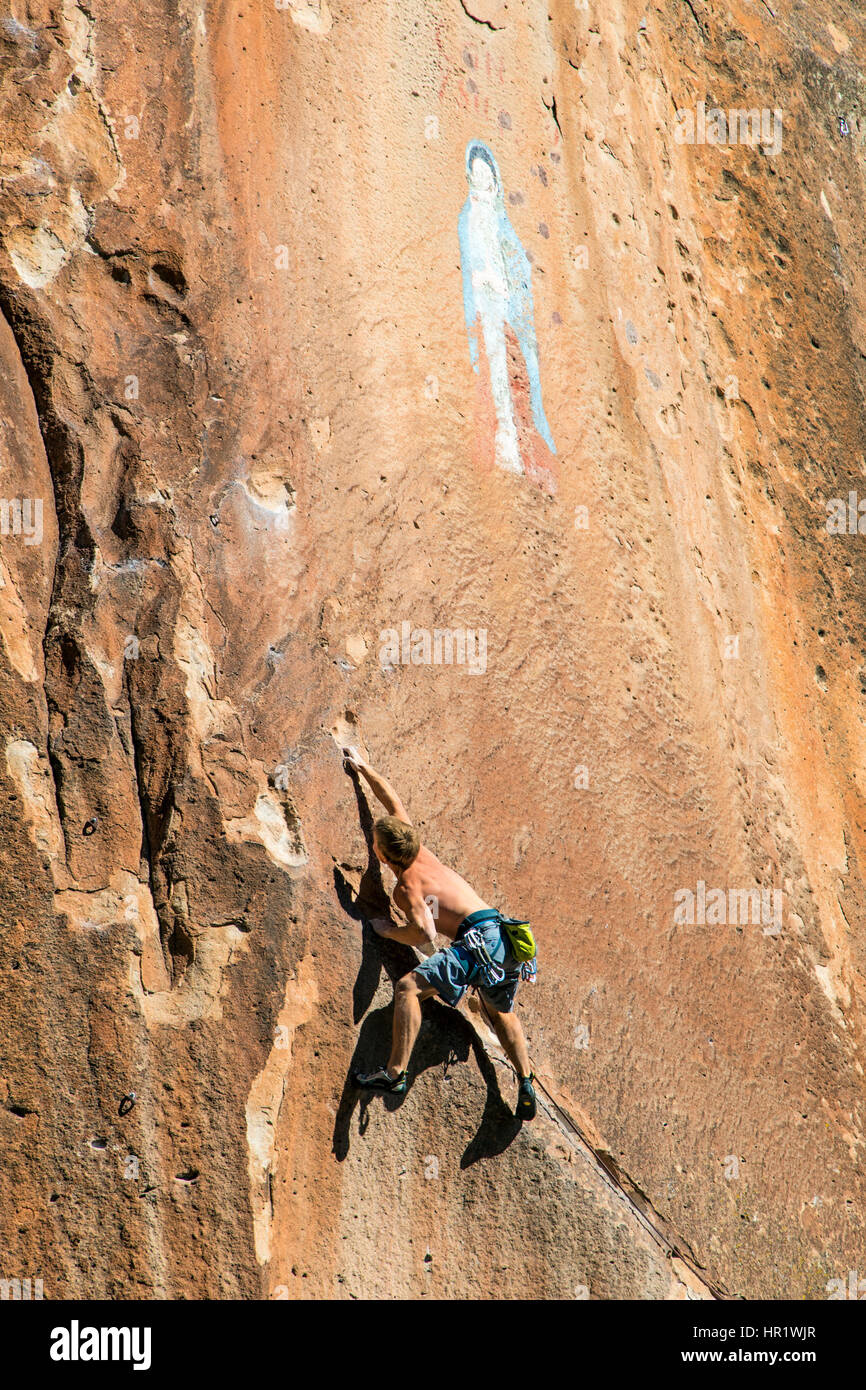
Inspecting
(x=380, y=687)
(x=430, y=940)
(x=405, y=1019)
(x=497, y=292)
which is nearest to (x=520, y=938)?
(x=430, y=940)

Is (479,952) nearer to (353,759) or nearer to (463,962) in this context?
(463,962)

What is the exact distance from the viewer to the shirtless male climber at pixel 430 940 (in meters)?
4.52

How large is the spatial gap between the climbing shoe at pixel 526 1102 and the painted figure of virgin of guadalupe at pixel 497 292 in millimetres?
2820

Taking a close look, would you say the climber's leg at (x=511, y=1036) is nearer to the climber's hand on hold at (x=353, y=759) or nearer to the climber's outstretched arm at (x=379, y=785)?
the climber's outstretched arm at (x=379, y=785)

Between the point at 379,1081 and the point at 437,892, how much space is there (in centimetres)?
75

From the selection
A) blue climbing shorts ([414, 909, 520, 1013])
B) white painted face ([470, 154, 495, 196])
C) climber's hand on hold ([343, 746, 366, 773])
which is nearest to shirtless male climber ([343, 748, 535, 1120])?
blue climbing shorts ([414, 909, 520, 1013])

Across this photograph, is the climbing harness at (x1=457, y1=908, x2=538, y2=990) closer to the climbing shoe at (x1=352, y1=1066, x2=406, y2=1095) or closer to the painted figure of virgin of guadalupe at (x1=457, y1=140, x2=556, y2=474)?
the climbing shoe at (x1=352, y1=1066, x2=406, y2=1095)

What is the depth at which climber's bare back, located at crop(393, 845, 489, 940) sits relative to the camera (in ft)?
15.1

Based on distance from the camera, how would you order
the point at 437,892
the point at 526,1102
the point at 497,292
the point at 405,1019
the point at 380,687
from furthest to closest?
the point at 497,292 < the point at 380,687 < the point at 526,1102 < the point at 437,892 < the point at 405,1019

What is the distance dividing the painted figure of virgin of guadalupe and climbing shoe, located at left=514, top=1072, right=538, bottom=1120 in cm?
282

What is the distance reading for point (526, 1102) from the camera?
476cm

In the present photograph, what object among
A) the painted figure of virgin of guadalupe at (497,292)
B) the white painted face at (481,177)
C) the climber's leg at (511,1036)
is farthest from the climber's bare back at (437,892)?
the white painted face at (481,177)

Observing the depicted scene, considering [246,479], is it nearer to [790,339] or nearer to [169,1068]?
[169,1068]

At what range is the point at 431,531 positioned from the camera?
5379mm
